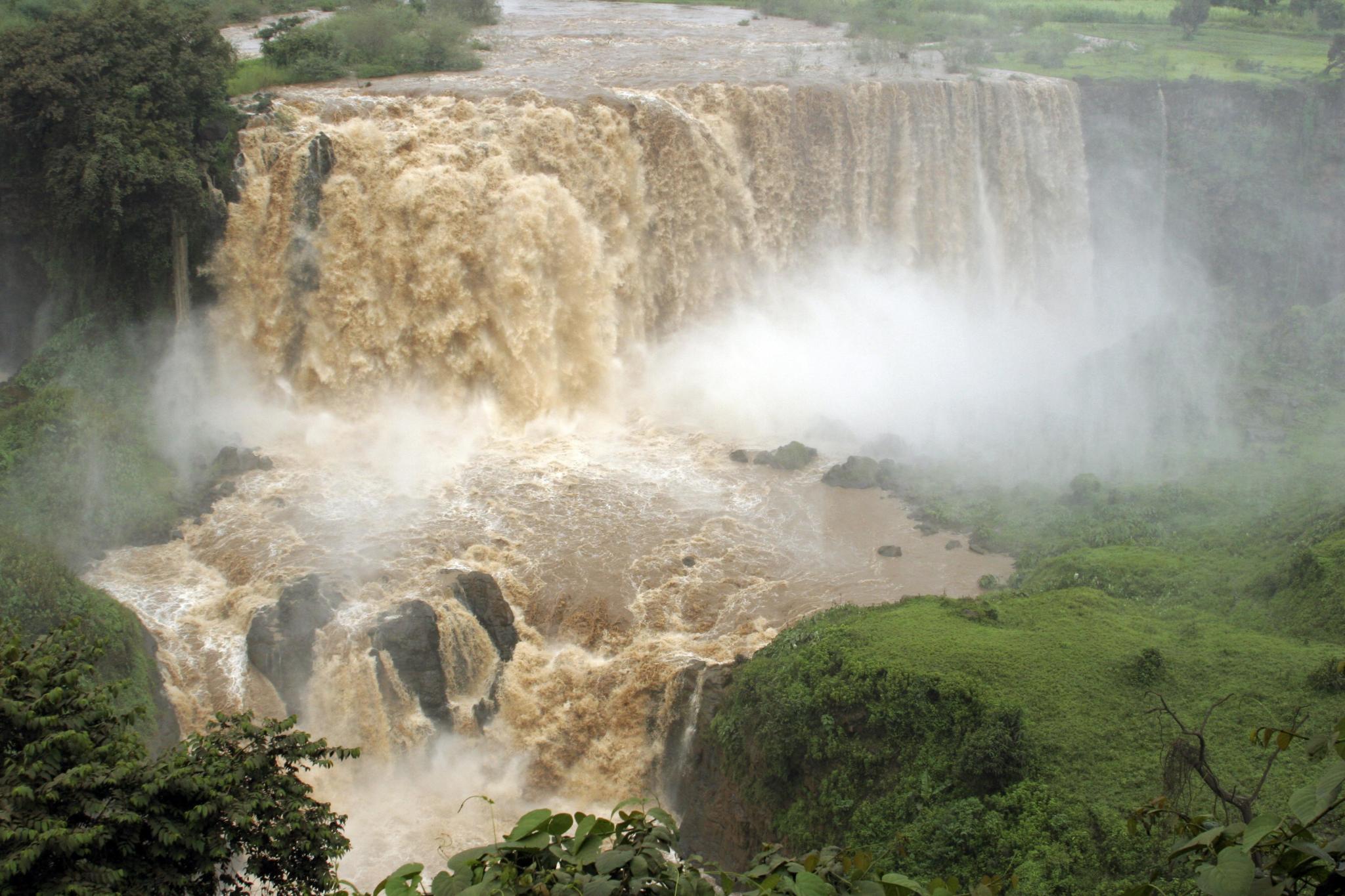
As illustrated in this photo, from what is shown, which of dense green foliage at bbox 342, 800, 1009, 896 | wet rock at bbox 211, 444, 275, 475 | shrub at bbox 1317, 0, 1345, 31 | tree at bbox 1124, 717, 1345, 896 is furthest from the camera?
shrub at bbox 1317, 0, 1345, 31

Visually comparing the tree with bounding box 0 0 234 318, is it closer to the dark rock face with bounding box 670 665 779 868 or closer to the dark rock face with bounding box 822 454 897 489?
the dark rock face with bounding box 822 454 897 489

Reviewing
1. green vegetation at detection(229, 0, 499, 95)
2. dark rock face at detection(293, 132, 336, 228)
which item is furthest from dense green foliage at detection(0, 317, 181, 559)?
green vegetation at detection(229, 0, 499, 95)

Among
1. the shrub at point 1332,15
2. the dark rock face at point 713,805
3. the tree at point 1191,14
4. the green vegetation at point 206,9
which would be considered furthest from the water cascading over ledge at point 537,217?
the shrub at point 1332,15

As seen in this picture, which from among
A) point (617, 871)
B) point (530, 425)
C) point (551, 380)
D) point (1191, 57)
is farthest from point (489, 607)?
point (1191, 57)

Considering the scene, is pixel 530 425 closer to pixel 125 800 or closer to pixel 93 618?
pixel 93 618

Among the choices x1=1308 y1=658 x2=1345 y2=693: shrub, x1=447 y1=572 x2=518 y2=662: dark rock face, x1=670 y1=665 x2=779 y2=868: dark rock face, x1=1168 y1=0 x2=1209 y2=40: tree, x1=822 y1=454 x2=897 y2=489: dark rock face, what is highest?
x1=1168 y1=0 x2=1209 y2=40: tree

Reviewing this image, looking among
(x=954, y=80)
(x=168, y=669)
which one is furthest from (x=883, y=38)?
(x=168, y=669)
